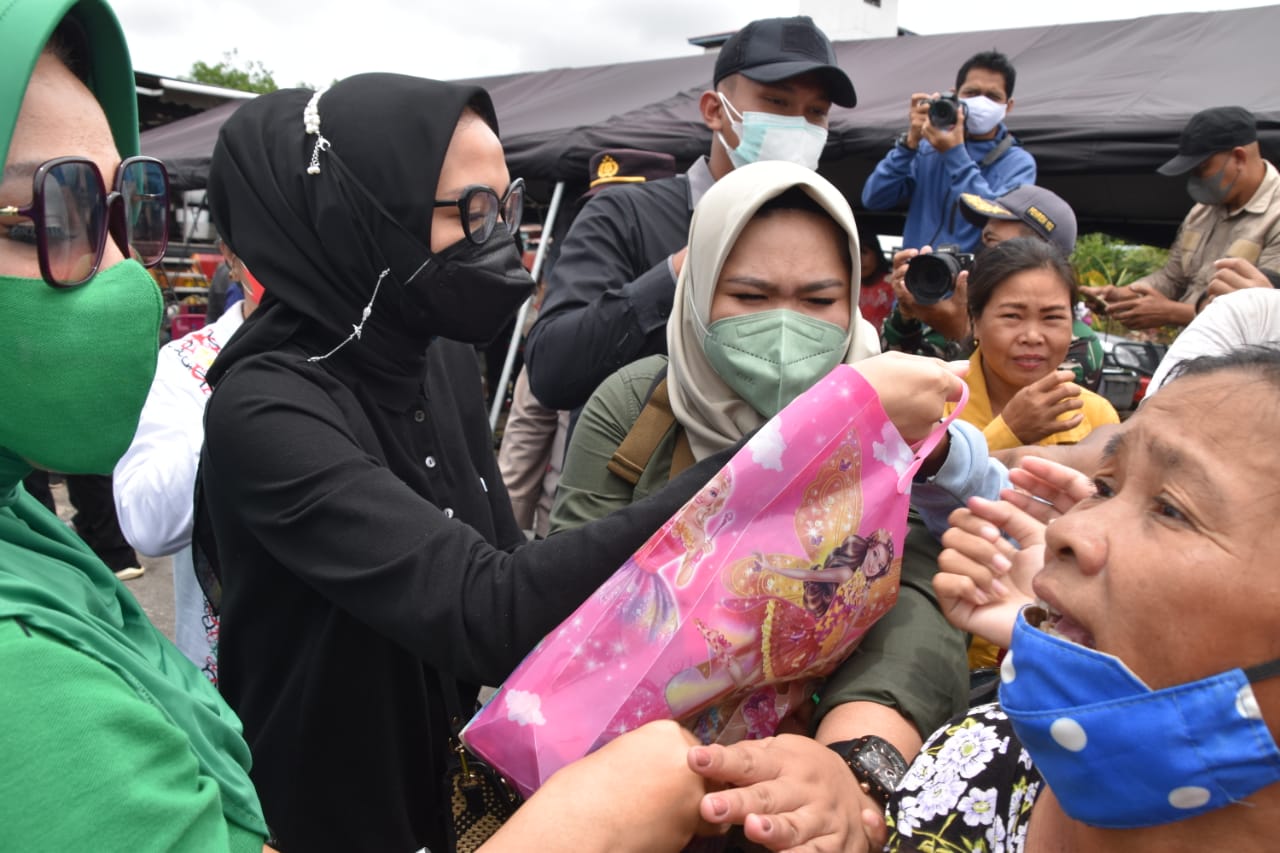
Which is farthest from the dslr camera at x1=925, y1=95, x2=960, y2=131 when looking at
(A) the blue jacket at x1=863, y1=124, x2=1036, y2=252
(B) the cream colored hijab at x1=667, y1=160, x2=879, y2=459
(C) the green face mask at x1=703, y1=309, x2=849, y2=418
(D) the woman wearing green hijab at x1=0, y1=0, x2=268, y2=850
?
(D) the woman wearing green hijab at x1=0, y1=0, x2=268, y2=850

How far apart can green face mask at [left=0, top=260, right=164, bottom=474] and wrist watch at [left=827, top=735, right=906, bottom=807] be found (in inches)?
39.0

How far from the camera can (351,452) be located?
4.59 feet

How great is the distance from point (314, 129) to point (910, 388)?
3.51 feet

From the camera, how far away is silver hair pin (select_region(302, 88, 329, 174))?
1.59 m

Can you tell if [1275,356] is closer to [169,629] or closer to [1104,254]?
[169,629]

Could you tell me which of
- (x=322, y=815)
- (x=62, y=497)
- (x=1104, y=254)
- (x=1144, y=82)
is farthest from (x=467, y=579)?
(x=1104, y=254)

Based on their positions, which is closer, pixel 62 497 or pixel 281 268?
pixel 281 268

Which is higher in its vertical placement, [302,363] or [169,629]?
[302,363]

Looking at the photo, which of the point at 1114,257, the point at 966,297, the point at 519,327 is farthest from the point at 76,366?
the point at 1114,257

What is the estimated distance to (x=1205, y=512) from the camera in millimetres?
954

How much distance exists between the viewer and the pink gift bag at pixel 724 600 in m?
1.20

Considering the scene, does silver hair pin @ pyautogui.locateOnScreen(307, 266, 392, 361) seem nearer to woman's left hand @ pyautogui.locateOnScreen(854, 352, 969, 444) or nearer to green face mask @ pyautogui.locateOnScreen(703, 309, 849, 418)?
green face mask @ pyautogui.locateOnScreen(703, 309, 849, 418)

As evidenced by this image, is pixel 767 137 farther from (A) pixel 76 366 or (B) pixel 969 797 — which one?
(A) pixel 76 366

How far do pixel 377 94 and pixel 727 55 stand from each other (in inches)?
66.6
